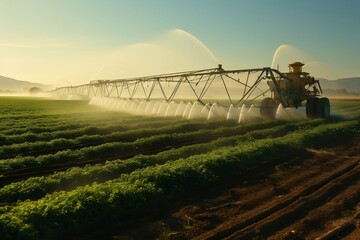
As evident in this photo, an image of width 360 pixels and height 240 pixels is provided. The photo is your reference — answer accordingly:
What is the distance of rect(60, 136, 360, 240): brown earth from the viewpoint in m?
8.55

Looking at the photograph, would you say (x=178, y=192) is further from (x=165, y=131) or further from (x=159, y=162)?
(x=165, y=131)

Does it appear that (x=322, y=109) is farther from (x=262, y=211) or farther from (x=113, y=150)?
(x=262, y=211)

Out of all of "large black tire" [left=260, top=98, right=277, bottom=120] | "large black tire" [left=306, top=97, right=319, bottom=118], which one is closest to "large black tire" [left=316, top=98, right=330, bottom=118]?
"large black tire" [left=306, top=97, right=319, bottom=118]

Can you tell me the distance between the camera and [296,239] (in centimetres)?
812

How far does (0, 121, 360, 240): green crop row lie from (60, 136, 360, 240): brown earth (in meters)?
0.48

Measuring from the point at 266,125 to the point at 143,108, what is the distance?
21497mm

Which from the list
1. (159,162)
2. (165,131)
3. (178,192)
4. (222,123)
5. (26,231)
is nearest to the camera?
Answer: (26,231)

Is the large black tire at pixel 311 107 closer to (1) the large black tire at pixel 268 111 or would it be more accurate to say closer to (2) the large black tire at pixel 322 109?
(2) the large black tire at pixel 322 109

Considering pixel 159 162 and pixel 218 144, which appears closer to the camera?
pixel 159 162

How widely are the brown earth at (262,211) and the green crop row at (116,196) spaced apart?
0.48 meters

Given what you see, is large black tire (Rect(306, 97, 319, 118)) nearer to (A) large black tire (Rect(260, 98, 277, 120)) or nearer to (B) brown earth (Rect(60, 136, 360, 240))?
(A) large black tire (Rect(260, 98, 277, 120))

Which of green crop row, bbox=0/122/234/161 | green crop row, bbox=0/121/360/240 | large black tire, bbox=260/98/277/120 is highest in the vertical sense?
large black tire, bbox=260/98/277/120

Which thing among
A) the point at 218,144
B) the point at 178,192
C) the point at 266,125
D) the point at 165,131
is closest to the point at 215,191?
the point at 178,192

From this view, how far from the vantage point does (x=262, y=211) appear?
9.68 m
